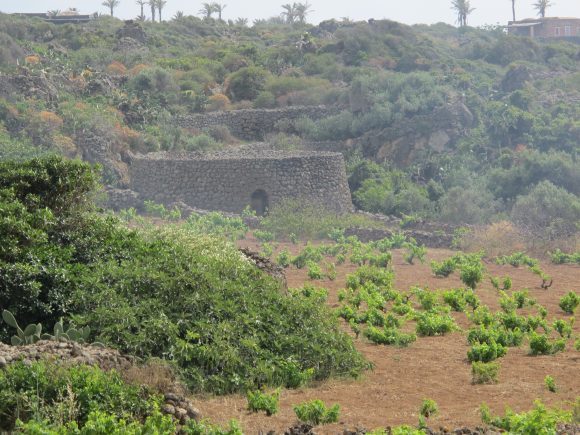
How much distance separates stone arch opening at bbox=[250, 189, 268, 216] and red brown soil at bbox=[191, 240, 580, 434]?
16.9 meters

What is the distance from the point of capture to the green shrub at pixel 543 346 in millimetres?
10953

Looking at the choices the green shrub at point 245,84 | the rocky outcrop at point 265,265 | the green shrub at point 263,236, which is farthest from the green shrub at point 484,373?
the green shrub at point 245,84

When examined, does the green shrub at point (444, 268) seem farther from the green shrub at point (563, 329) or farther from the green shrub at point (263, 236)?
the green shrub at point (563, 329)

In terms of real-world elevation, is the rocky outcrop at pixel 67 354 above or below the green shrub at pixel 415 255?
above

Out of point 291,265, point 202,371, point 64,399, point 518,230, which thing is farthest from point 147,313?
point 518,230

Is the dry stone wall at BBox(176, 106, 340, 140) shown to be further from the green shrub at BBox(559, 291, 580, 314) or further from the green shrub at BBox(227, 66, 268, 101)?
the green shrub at BBox(559, 291, 580, 314)

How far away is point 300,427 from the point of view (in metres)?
7.69

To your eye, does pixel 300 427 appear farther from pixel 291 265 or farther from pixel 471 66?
pixel 471 66

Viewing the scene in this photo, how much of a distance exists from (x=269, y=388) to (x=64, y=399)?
2.52 m

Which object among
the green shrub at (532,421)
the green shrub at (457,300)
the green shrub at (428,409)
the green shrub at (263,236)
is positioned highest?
the green shrub at (532,421)

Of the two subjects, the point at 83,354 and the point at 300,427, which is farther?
the point at 83,354

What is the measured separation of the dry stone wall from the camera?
37500mm

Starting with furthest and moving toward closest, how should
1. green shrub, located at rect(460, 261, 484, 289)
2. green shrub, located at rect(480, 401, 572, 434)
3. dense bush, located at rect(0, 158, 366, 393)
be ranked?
green shrub, located at rect(460, 261, 484, 289), dense bush, located at rect(0, 158, 366, 393), green shrub, located at rect(480, 401, 572, 434)

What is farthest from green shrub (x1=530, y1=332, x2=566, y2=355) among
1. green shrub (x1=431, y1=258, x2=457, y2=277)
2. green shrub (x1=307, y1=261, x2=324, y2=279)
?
green shrub (x1=431, y1=258, x2=457, y2=277)
